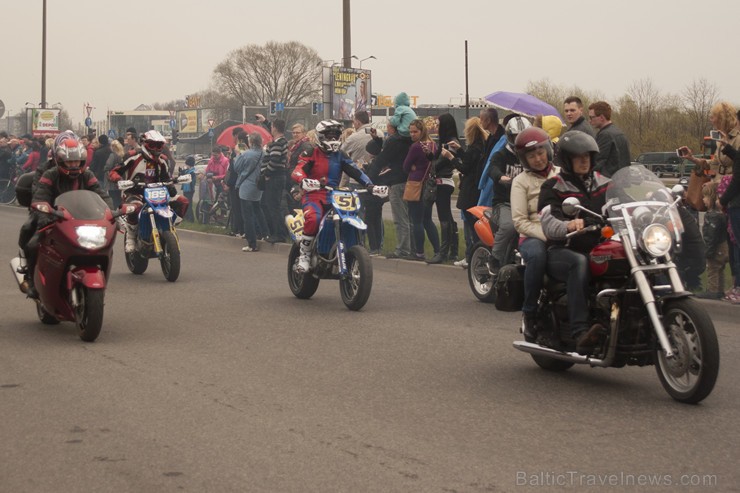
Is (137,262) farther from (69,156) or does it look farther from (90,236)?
(90,236)

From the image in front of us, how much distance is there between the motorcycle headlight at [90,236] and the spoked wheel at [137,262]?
5.70 metres

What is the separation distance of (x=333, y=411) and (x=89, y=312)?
131 inches

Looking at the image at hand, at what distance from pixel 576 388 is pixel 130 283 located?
318 inches

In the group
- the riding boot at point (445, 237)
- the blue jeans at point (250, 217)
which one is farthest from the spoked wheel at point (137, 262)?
the blue jeans at point (250, 217)

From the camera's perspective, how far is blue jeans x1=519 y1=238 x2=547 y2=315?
8.20 meters

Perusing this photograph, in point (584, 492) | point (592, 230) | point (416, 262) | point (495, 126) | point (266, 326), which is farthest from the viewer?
point (416, 262)

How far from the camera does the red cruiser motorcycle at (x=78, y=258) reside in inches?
385

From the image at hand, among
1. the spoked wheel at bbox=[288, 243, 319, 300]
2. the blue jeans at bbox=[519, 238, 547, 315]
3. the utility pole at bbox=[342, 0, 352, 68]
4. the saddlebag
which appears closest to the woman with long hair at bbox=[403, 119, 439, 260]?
the spoked wheel at bbox=[288, 243, 319, 300]

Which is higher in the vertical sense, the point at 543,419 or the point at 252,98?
the point at 252,98

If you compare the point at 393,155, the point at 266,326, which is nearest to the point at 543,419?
the point at 266,326

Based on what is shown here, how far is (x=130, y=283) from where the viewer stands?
1475 cm

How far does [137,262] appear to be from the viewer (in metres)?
15.7

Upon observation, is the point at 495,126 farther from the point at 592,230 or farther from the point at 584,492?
the point at 584,492

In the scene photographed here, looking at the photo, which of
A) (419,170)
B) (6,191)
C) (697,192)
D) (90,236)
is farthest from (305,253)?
(6,191)
